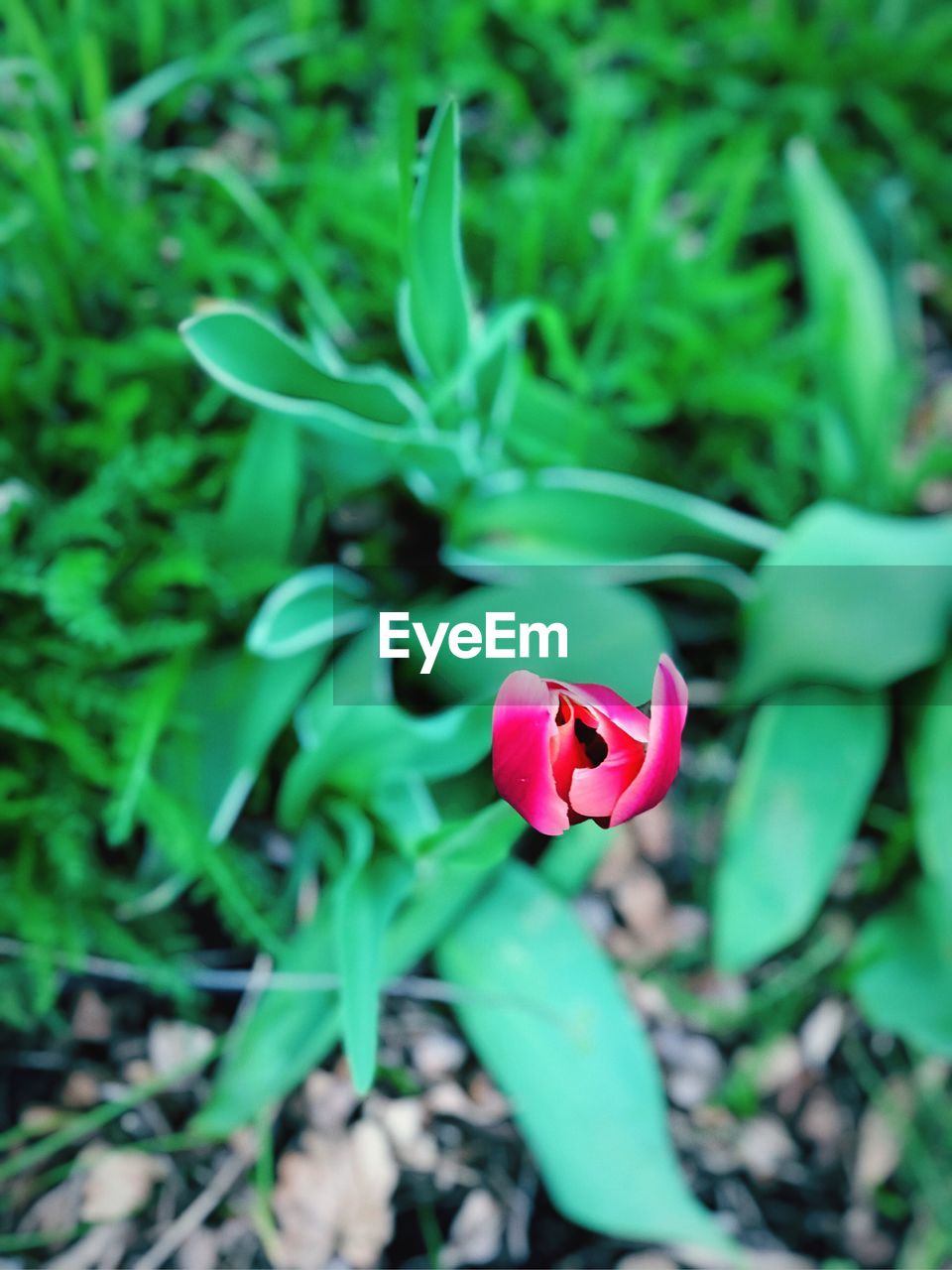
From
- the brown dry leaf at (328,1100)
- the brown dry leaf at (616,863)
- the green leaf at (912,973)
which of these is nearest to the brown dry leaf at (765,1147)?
the green leaf at (912,973)

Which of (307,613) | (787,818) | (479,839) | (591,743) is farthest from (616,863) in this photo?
(591,743)

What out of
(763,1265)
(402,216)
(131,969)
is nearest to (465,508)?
(402,216)

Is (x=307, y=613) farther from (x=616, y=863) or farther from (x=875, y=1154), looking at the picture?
(x=875, y=1154)

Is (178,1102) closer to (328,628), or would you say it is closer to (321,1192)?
(321,1192)

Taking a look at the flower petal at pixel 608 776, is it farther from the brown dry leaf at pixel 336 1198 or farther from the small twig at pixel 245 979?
the brown dry leaf at pixel 336 1198

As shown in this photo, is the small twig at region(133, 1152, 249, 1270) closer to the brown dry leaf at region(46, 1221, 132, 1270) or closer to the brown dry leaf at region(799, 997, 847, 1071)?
the brown dry leaf at region(46, 1221, 132, 1270)
